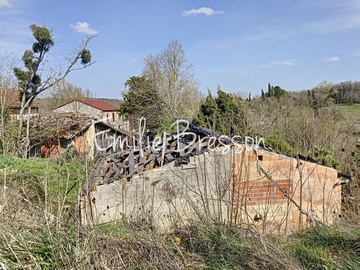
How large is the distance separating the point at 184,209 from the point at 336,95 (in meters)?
25.2

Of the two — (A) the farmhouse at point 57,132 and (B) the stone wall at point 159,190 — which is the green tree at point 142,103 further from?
(B) the stone wall at point 159,190

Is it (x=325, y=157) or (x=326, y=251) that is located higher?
(x=325, y=157)

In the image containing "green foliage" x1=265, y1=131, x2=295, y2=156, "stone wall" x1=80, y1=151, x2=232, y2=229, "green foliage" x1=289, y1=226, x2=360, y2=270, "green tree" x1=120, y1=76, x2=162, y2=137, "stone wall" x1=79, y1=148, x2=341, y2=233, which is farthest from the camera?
"green tree" x1=120, y1=76, x2=162, y2=137

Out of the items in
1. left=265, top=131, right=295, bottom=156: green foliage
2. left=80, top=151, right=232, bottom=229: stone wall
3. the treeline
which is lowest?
left=80, top=151, right=232, bottom=229: stone wall

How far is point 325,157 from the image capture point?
9148 mm

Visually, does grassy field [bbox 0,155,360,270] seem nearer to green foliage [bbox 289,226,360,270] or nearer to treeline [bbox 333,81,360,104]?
green foliage [bbox 289,226,360,270]

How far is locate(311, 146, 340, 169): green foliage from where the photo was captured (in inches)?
354

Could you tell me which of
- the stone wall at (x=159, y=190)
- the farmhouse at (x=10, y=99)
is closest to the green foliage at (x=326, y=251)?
the stone wall at (x=159, y=190)

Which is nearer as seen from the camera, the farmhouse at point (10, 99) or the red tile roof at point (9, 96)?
the farmhouse at point (10, 99)

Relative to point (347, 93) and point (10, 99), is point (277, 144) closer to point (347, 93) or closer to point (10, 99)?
point (10, 99)

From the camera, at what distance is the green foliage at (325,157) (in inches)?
354

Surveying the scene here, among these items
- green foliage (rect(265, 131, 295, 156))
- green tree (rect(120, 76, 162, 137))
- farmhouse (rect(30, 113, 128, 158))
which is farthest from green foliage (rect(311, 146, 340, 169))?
green tree (rect(120, 76, 162, 137))

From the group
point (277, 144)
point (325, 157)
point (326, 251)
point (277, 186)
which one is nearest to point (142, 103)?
point (277, 144)

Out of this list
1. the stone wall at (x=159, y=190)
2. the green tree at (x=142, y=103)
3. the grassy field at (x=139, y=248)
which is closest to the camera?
the grassy field at (x=139, y=248)
